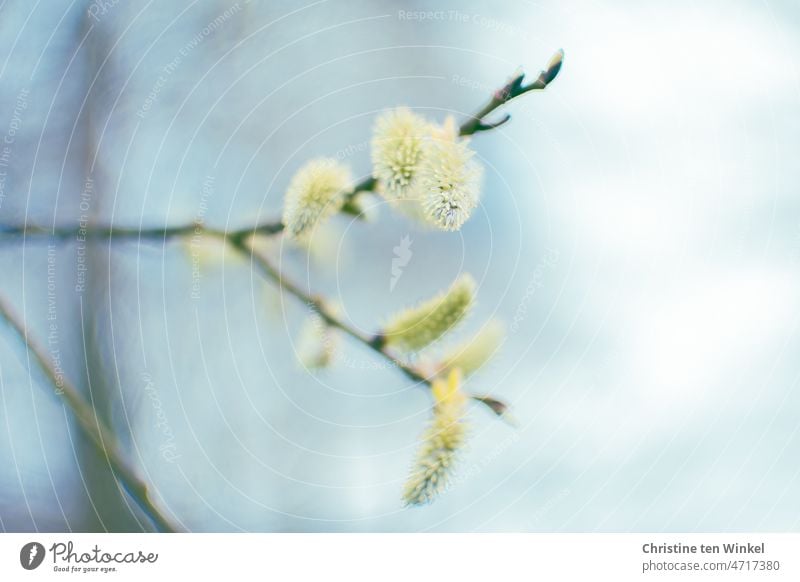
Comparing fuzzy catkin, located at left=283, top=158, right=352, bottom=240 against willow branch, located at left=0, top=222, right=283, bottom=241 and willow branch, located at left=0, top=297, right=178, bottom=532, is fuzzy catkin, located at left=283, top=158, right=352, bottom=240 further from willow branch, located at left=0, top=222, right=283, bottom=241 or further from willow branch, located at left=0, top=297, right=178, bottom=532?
willow branch, located at left=0, top=297, right=178, bottom=532

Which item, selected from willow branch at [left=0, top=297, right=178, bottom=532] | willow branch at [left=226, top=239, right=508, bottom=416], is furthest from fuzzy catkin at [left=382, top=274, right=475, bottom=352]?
willow branch at [left=0, top=297, right=178, bottom=532]

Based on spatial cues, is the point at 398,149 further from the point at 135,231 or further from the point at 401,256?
the point at 135,231

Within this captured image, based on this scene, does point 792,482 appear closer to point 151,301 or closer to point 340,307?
point 340,307

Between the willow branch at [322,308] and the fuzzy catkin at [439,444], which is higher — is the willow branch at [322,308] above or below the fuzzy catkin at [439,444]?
above

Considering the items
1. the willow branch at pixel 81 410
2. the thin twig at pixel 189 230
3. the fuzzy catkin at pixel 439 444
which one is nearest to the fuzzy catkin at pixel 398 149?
the thin twig at pixel 189 230

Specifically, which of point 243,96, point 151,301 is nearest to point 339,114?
point 243,96
